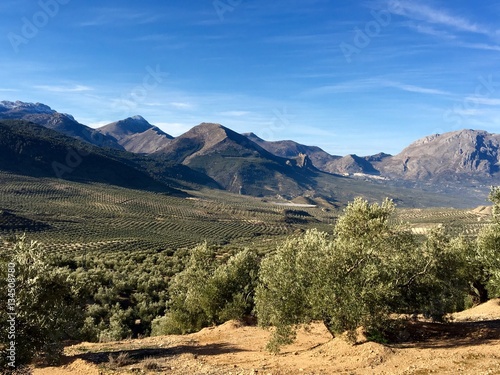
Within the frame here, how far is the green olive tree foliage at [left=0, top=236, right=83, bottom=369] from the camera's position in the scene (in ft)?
54.2

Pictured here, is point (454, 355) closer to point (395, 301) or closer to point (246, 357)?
point (395, 301)

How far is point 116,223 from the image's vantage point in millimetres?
133125

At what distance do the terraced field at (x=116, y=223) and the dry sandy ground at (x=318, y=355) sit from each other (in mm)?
55483

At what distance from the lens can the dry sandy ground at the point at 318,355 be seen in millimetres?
16609

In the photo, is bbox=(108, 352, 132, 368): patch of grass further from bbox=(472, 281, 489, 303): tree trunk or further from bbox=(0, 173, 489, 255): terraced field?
bbox=(0, 173, 489, 255): terraced field

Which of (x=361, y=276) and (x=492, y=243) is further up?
(x=492, y=243)

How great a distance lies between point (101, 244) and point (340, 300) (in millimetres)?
86095

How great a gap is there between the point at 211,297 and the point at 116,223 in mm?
111313

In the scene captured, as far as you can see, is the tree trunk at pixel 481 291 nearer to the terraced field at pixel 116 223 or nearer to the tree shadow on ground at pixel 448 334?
the tree shadow on ground at pixel 448 334

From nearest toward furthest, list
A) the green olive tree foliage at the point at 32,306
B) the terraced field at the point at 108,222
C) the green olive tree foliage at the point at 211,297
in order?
the green olive tree foliage at the point at 32,306
the green olive tree foliage at the point at 211,297
the terraced field at the point at 108,222

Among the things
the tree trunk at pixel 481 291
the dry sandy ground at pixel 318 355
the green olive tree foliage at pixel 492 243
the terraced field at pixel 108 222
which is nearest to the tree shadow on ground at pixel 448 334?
the dry sandy ground at pixel 318 355

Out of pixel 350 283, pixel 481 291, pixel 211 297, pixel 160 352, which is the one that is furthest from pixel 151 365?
pixel 481 291

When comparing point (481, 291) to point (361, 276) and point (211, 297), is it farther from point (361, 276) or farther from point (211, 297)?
point (211, 297)

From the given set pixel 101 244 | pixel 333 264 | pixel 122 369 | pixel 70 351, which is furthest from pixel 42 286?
pixel 101 244
